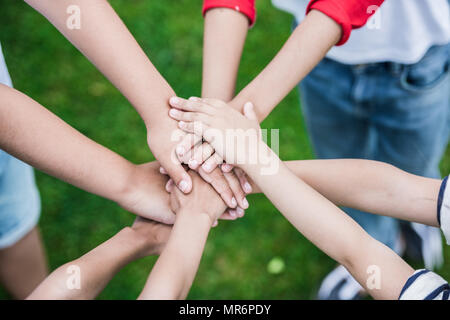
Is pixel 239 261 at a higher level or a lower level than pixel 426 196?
lower

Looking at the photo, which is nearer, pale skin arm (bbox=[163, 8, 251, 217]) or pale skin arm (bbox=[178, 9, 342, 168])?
pale skin arm (bbox=[178, 9, 342, 168])

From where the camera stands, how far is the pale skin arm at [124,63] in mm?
1272

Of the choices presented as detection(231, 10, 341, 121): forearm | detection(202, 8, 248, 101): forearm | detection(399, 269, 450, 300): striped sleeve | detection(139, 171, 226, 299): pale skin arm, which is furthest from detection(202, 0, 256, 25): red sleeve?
detection(399, 269, 450, 300): striped sleeve

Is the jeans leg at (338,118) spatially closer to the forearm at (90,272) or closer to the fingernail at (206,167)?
the fingernail at (206,167)

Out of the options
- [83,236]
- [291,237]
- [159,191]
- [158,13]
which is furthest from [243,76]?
[159,191]

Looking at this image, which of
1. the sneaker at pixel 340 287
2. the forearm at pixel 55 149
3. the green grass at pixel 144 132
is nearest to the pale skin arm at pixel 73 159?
the forearm at pixel 55 149

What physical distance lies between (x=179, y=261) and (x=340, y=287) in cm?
108

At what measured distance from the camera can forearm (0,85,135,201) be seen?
3.61 ft

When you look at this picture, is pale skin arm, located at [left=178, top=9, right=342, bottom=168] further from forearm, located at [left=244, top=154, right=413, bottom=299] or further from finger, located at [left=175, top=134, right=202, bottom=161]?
forearm, located at [left=244, top=154, right=413, bottom=299]

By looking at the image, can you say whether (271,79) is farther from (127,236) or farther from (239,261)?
(239,261)

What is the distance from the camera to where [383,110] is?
147 centimetres

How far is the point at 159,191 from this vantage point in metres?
1.29

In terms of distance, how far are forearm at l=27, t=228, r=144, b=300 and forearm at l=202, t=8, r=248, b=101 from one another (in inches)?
19.1
